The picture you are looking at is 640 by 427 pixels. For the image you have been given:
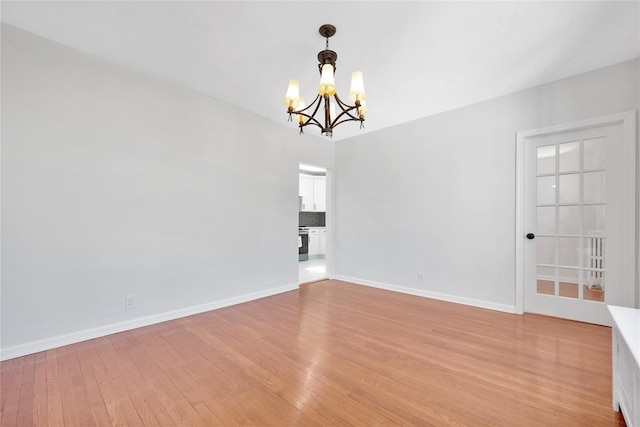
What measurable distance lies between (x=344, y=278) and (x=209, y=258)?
2.48 m

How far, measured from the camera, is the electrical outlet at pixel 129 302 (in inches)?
111

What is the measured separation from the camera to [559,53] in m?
2.55

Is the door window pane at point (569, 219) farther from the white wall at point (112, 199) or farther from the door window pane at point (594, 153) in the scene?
the white wall at point (112, 199)

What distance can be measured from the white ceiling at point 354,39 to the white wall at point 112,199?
0.34 metres

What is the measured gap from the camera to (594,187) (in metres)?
2.94

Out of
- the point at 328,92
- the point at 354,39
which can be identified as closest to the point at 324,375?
the point at 328,92

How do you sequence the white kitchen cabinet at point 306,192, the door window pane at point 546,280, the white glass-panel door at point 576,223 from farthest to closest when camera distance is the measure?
the white kitchen cabinet at point 306,192 → the door window pane at point 546,280 → the white glass-panel door at point 576,223

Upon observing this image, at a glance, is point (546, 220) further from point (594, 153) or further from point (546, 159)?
point (594, 153)

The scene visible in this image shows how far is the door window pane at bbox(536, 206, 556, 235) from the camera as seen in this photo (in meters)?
3.18

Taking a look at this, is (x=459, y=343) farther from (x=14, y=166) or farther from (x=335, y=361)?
(x=14, y=166)

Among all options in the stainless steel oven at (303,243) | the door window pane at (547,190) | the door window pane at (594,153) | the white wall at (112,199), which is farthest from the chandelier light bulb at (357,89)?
the stainless steel oven at (303,243)

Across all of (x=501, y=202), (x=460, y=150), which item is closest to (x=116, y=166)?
(x=460, y=150)

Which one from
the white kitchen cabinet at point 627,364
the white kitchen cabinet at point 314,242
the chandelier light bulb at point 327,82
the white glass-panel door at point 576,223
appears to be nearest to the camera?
the white kitchen cabinet at point 627,364

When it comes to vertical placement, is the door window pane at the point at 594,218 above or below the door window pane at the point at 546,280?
above
